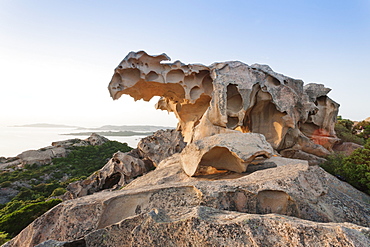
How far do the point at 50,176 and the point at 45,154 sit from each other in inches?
213

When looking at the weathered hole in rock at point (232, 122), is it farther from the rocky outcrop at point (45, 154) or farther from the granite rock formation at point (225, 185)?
the rocky outcrop at point (45, 154)

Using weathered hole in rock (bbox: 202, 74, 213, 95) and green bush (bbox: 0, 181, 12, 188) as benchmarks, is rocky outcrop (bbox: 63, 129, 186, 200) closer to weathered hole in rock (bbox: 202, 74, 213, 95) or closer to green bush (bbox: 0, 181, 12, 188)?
weathered hole in rock (bbox: 202, 74, 213, 95)

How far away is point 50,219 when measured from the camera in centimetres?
357

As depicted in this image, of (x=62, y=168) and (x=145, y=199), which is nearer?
(x=145, y=199)

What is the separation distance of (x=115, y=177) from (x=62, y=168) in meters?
17.0

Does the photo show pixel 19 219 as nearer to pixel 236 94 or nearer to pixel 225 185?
pixel 225 185

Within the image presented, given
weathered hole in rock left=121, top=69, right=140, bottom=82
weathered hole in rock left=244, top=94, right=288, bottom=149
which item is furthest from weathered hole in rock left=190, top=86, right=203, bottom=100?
weathered hole in rock left=121, top=69, right=140, bottom=82

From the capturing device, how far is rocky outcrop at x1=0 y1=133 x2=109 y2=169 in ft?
91.8

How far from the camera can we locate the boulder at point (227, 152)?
17.8ft

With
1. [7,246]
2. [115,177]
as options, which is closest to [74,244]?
[7,246]

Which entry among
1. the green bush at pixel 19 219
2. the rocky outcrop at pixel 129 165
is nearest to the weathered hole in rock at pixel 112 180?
the rocky outcrop at pixel 129 165

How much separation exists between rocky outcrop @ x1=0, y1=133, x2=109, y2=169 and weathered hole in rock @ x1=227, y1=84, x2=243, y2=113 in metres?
27.9

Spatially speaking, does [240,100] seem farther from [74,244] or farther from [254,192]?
[74,244]

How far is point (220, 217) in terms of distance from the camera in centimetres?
244
